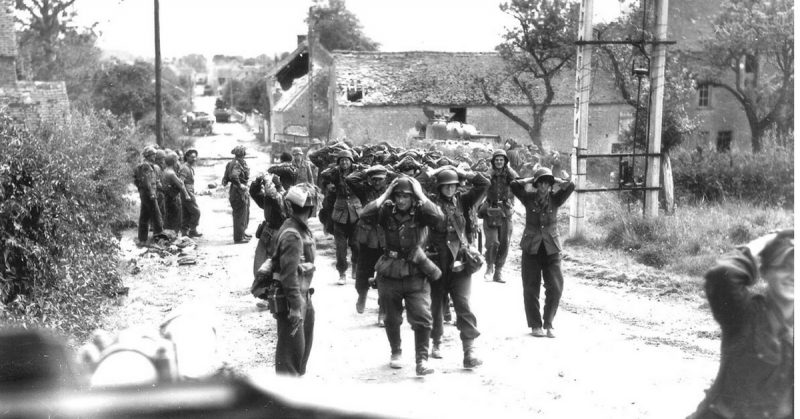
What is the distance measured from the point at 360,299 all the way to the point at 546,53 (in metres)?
20.1

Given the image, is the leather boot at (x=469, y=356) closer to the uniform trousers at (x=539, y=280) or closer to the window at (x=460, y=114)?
the uniform trousers at (x=539, y=280)

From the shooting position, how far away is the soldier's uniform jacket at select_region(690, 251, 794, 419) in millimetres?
4172

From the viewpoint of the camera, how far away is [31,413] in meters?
3.76

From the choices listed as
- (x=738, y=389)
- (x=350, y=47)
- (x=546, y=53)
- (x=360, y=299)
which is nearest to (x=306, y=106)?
(x=350, y=47)

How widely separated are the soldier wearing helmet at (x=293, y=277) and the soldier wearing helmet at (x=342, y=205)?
13.0 ft

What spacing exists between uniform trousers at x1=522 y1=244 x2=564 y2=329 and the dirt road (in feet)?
0.86

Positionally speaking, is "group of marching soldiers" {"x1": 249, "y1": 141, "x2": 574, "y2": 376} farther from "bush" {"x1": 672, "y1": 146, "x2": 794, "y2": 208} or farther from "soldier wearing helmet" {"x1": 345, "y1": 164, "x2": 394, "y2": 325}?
"bush" {"x1": 672, "y1": 146, "x2": 794, "y2": 208}

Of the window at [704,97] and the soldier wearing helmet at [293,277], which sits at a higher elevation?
the window at [704,97]

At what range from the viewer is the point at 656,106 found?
1372 cm

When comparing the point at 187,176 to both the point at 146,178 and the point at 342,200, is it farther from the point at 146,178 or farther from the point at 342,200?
the point at 342,200

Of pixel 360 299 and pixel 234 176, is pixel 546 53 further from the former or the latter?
pixel 360 299

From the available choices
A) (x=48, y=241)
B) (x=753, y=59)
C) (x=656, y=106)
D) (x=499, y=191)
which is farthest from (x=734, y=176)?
(x=753, y=59)

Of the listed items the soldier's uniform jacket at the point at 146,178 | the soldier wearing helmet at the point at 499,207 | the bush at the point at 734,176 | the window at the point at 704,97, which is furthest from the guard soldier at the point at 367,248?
the window at the point at 704,97

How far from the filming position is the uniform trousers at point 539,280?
827cm
